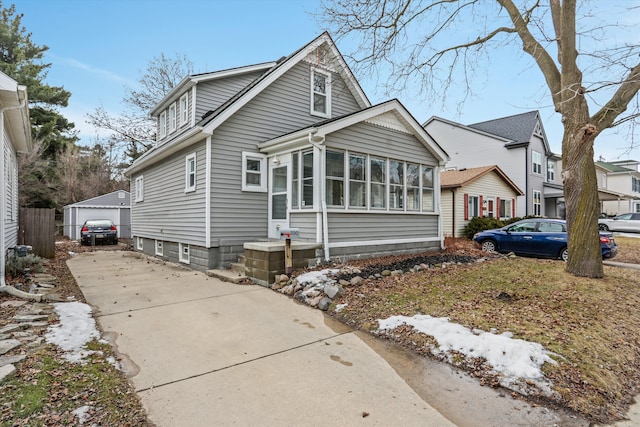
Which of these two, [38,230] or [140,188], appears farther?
[140,188]

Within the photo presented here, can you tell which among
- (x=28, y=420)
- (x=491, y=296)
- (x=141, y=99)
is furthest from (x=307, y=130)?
(x=141, y=99)

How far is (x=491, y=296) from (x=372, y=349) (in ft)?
9.44

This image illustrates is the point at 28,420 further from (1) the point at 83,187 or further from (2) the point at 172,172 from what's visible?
(1) the point at 83,187

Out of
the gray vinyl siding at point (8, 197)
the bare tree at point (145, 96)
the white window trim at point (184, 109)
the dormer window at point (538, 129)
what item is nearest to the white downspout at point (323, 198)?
the white window trim at point (184, 109)

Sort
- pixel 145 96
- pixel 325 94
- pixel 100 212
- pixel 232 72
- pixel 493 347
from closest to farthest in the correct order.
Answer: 1. pixel 493 347
2. pixel 232 72
3. pixel 325 94
4. pixel 100 212
5. pixel 145 96

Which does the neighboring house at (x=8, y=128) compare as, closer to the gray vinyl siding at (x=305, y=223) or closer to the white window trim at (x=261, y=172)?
the white window trim at (x=261, y=172)

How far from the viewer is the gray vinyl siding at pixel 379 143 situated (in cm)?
862

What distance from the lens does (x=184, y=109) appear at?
11.3m

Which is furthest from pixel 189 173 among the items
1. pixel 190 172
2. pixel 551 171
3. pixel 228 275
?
pixel 551 171

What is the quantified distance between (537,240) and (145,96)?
24264 mm

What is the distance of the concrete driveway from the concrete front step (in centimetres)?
103

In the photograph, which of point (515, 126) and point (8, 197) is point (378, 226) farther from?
point (515, 126)

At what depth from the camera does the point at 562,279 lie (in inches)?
270

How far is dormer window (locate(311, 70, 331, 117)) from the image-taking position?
11.3 meters
